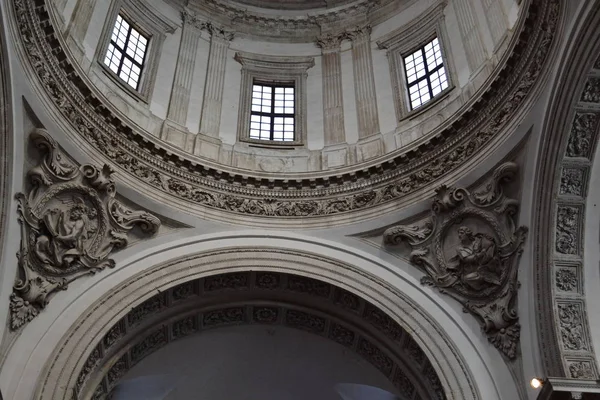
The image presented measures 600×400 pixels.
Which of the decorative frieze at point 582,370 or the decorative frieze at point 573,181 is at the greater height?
the decorative frieze at point 573,181

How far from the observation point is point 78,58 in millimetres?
15719

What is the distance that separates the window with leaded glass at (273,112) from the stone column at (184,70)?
1.94 m

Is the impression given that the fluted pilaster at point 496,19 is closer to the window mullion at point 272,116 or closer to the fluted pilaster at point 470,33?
the fluted pilaster at point 470,33

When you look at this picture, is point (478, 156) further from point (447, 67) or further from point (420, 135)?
point (447, 67)

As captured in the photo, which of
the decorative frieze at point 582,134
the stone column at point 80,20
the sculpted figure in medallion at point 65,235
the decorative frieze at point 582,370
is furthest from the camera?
the stone column at point 80,20

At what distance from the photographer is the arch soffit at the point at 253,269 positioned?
42.6 ft

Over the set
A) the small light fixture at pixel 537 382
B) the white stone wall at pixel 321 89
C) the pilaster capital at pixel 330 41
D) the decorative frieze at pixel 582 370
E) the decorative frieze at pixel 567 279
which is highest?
the pilaster capital at pixel 330 41

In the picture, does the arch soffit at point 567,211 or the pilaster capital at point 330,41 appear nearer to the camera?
the arch soffit at point 567,211

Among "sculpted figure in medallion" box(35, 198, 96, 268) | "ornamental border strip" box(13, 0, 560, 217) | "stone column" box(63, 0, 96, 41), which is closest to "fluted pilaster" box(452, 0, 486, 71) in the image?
"ornamental border strip" box(13, 0, 560, 217)

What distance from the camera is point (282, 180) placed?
1664cm

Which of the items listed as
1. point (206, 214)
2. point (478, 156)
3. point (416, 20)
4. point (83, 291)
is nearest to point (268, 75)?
point (416, 20)

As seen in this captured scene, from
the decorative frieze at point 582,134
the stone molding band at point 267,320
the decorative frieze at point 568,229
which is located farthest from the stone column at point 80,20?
the decorative frieze at point 568,229

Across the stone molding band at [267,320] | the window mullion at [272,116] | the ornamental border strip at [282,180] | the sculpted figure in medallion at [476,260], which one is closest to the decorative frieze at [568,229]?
the sculpted figure in medallion at [476,260]

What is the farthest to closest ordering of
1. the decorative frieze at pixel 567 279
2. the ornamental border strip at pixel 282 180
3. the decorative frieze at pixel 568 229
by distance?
the ornamental border strip at pixel 282 180, the decorative frieze at pixel 568 229, the decorative frieze at pixel 567 279
